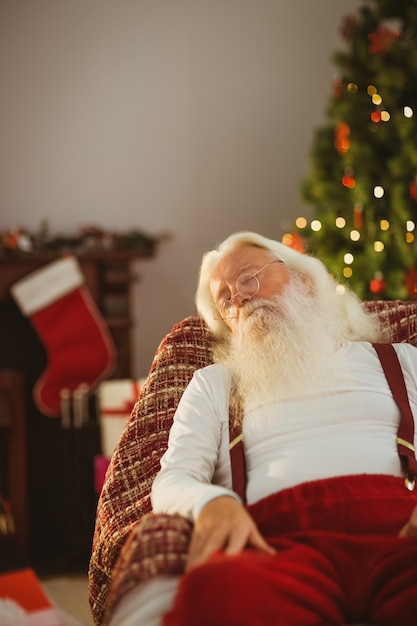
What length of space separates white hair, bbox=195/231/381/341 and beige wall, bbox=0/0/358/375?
199 cm

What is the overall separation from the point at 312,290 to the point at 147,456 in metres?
0.61

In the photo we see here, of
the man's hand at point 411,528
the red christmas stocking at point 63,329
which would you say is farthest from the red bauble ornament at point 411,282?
the man's hand at point 411,528

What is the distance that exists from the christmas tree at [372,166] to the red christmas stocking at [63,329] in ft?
3.27

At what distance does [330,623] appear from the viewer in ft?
3.94

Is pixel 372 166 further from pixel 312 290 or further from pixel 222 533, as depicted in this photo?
pixel 222 533

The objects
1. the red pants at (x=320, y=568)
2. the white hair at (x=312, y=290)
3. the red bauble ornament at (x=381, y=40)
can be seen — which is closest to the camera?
the red pants at (x=320, y=568)

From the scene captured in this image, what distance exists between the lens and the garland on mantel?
3504 millimetres

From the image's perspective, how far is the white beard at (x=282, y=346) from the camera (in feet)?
5.59

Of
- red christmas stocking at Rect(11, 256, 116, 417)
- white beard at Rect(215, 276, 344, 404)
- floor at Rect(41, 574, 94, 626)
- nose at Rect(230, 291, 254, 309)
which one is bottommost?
floor at Rect(41, 574, 94, 626)

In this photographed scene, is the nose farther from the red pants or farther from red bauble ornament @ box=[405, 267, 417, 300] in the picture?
red bauble ornament @ box=[405, 267, 417, 300]

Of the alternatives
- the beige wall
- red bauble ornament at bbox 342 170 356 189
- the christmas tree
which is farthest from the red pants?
the beige wall

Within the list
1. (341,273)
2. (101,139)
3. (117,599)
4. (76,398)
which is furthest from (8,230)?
(117,599)

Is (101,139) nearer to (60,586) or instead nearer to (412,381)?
(60,586)

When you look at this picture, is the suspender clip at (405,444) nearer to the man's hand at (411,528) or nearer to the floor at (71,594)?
the man's hand at (411,528)
